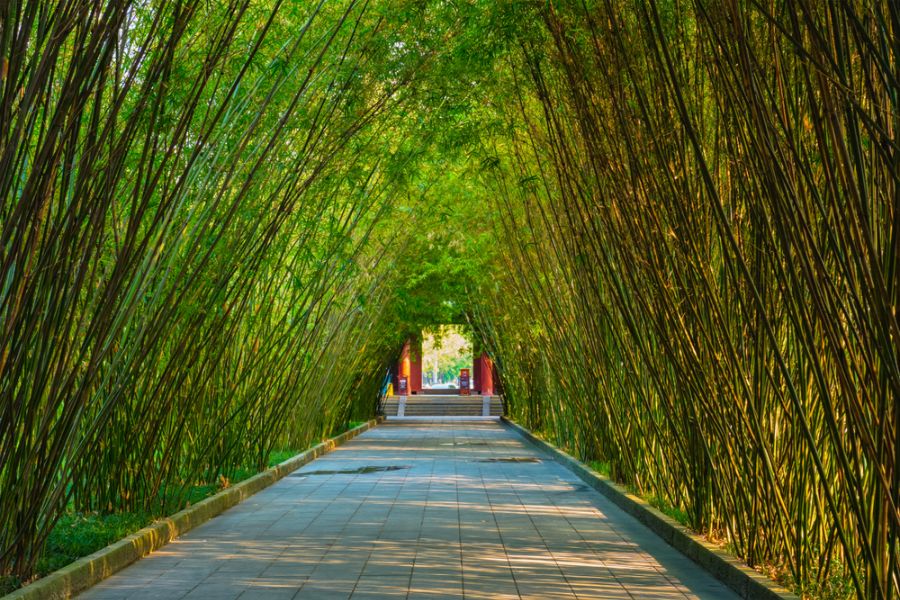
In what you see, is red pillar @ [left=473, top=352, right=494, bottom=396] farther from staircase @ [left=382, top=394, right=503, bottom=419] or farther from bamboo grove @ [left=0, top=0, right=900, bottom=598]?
bamboo grove @ [left=0, top=0, right=900, bottom=598]

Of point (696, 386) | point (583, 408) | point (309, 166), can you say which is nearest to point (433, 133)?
point (309, 166)

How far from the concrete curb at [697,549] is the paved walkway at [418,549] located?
0.07 metres

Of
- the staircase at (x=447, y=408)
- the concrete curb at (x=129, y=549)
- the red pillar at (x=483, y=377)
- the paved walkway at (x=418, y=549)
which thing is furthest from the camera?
the red pillar at (x=483, y=377)

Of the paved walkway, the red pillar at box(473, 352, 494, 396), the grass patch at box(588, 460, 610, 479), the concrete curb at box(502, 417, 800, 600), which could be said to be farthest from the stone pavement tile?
the red pillar at box(473, 352, 494, 396)

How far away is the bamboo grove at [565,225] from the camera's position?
351 centimetres

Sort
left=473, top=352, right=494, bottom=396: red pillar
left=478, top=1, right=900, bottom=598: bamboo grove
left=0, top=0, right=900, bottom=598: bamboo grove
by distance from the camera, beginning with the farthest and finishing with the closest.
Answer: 1. left=473, top=352, right=494, bottom=396: red pillar
2. left=0, top=0, right=900, bottom=598: bamboo grove
3. left=478, top=1, right=900, bottom=598: bamboo grove

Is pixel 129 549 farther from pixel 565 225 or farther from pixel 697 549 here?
pixel 565 225

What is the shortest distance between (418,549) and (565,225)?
16.4ft

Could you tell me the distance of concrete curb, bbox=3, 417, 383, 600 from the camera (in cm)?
444

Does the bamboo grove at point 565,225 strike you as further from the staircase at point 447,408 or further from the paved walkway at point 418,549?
the staircase at point 447,408

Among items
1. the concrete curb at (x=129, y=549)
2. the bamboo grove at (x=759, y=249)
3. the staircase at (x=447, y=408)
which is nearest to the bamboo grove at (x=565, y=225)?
the bamboo grove at (x=759, y=249)

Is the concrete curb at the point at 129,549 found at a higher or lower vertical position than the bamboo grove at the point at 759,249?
lower

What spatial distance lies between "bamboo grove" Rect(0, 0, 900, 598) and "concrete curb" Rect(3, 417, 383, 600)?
0.17 m

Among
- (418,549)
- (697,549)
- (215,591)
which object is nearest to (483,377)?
(418,549)
